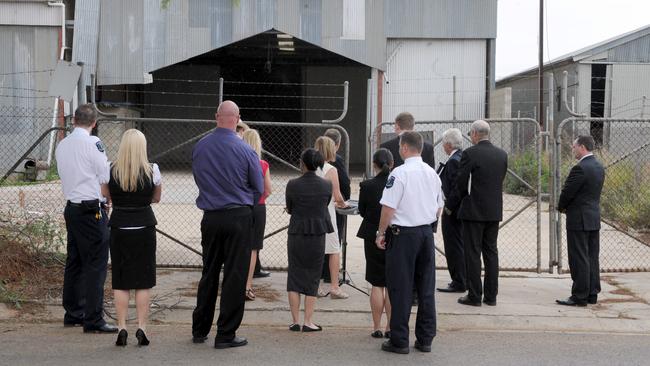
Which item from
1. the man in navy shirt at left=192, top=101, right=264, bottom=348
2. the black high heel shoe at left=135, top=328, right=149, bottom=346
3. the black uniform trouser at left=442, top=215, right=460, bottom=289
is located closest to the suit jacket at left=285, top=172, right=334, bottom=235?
the man in navy shirt at left=192, top=101, right=264, bottom=348

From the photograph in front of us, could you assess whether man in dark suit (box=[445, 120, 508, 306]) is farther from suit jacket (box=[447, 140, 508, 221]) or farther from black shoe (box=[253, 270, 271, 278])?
black shoe (box=[253, 270, 271, 278])

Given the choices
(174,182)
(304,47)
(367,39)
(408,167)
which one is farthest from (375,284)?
(304,47)

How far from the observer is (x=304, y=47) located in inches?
1104

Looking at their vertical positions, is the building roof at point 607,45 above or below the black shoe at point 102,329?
above

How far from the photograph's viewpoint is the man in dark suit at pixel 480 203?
313 inches

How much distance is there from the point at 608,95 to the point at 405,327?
927 inches

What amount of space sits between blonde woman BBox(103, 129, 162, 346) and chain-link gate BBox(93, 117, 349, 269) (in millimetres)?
1266

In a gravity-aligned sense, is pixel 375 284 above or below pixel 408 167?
below

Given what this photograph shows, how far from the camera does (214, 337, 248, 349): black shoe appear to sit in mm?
6434

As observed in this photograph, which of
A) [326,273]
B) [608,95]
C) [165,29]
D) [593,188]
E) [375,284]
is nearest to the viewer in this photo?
[375,284]

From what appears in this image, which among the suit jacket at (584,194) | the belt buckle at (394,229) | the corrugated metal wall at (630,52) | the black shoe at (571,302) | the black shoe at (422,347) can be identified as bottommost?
the black shoe at (422,347)

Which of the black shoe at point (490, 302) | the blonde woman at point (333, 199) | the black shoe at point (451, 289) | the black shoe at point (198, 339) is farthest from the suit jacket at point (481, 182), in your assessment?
the black shoe at point (198, 339)

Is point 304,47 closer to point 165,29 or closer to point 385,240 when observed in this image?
point 165,29

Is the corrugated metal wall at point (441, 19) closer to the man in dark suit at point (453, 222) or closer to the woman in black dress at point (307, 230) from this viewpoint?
the man in dark suit at point (453, 222)
